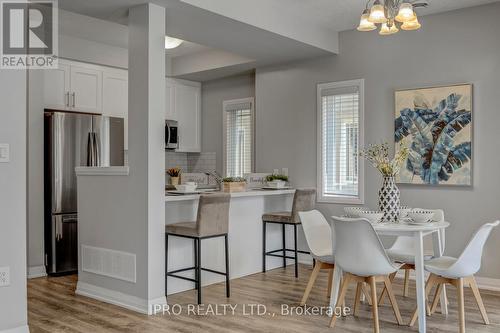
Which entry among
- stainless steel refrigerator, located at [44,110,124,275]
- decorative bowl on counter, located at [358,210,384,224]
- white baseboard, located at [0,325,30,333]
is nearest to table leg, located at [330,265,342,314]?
decorative bowl on counter, located at [358,210,384,224]

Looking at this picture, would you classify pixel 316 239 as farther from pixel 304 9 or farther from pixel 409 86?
pixel 304 9

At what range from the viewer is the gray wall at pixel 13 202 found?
10.4ft

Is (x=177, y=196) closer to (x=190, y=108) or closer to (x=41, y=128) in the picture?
(x=41, y=128)

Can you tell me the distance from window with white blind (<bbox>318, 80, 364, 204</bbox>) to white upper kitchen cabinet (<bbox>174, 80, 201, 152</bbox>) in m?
2.39

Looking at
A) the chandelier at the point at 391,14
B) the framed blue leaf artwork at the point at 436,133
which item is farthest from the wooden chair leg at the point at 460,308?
the chandelier at the point at 391,14

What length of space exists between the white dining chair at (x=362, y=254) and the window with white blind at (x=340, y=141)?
2.14m

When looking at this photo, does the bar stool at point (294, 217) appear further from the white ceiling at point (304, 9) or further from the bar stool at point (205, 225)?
the white ceiling at point (304, 9)

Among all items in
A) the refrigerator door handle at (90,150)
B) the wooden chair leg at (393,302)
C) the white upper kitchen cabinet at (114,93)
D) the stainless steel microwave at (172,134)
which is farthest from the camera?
the stainless steel microwave at (172,134)

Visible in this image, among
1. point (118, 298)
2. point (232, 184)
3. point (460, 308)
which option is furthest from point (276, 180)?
point (460, 308)

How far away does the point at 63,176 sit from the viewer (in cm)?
529

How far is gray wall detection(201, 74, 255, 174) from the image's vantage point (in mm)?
7033

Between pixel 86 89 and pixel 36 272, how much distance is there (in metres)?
2.25

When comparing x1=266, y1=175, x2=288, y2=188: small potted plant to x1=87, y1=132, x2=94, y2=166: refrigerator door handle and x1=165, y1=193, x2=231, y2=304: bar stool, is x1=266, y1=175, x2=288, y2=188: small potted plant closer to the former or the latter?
x1=165, y1=193, x2=231, y2=304: bar stool

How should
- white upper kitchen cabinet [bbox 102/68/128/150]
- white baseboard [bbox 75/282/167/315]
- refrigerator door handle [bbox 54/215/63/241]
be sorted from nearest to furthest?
white baseboard [bbox 75/282/167/315] < refrigerator door handle [bbox 54/215/63/241] < white upper kitchen cabinet [bbox 102/68/128/150]
